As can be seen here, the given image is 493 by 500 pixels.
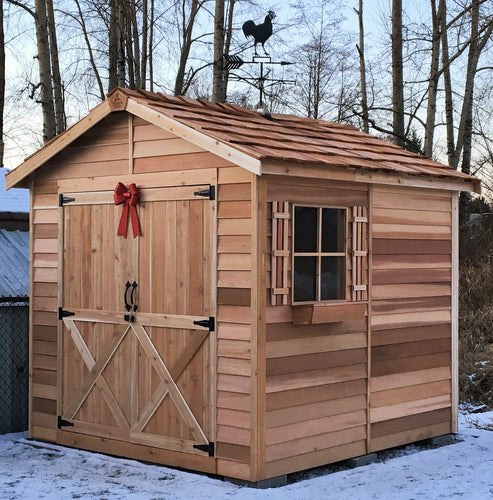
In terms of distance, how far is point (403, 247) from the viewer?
8.56 meters

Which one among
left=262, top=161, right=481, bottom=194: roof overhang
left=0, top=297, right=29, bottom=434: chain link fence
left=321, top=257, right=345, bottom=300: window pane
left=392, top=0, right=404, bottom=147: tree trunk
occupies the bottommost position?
left=0, top=297, right=29, bottom=434: chain link fence

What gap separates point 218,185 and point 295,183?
63 centimetres

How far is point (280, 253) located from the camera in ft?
24.0

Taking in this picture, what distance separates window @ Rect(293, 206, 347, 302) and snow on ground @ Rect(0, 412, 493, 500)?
60.4 inches

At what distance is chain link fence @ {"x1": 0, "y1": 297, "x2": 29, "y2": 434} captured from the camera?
934 cm

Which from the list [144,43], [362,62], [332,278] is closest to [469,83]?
[144,43]

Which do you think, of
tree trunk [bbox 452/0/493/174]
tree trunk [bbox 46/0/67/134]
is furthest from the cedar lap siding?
tree trunk [bbox 46/0/67/134]

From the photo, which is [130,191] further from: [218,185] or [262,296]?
[262,296]

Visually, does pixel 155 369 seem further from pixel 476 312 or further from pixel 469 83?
pixel 469 83

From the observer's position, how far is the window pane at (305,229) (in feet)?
24.7

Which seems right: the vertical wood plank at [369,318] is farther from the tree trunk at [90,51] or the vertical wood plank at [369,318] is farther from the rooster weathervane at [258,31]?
the tree trunk at [90,51]

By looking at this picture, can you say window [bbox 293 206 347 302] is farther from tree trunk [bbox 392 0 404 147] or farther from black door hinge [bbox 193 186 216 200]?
tree trunk [bbox 392 0 404 147]

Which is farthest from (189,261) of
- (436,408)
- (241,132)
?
(436,408)

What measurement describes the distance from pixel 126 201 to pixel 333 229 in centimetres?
185
